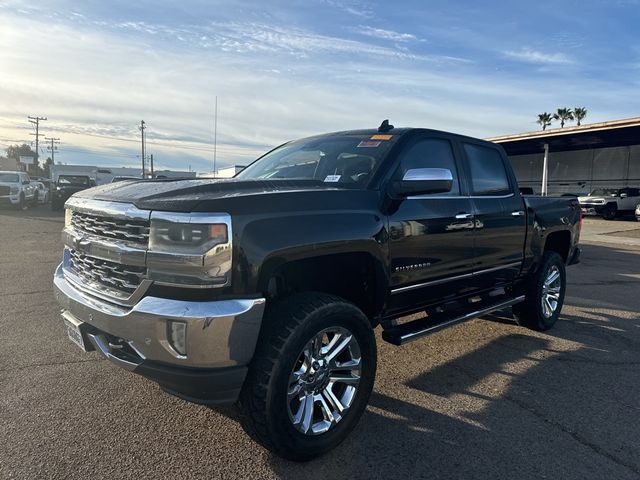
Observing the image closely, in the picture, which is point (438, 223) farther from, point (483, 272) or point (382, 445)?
point (382, 445)

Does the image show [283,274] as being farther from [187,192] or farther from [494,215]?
[494,215]

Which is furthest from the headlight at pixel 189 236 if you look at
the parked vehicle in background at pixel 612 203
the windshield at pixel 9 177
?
the parked vehicle in background at pixel 612 203

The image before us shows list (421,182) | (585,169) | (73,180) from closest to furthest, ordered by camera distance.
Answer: (421,182) → (73,180) → (585,169)

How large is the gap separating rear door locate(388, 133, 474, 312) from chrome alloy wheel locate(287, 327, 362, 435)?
2.17 feet

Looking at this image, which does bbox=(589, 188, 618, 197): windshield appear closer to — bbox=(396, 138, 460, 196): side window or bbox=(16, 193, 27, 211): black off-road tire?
bbox=(396, 138, 460, 196): side window

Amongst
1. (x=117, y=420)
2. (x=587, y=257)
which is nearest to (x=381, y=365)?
(x=117, y=420)

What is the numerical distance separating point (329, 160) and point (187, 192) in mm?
1498

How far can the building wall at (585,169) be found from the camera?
105 ft

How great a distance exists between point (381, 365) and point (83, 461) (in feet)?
8.02

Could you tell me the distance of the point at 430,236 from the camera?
375cm

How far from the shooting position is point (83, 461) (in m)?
2.78

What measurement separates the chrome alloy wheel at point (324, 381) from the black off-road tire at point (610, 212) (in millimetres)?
28039

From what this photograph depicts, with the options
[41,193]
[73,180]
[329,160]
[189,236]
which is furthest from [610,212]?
[41,193]

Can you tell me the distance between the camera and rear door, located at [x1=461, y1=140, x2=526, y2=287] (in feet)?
14.5
